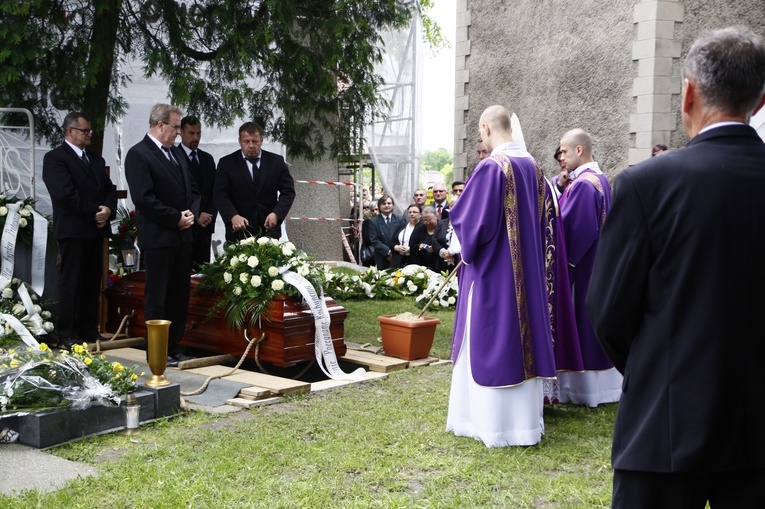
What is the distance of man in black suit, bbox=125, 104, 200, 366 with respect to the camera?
6812 millimetres

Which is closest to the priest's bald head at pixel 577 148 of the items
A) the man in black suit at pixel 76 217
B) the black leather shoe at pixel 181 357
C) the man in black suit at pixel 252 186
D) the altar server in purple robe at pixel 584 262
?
the altar server in purple robe at pixel 584 262

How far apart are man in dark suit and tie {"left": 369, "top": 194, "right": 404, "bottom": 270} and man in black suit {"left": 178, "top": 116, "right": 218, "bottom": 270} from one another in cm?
570

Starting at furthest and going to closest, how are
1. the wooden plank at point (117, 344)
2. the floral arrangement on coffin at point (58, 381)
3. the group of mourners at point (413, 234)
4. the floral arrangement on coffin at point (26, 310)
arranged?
the group of mourners at point (413, 234), the wooden plank at point (117, 344), the floral arrangement on coffin at point (26, 310), the floral arrangement on coffin at point (58, 381)

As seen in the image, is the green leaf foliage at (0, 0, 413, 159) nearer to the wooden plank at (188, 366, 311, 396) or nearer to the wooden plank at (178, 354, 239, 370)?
the wooden plank at (178, 354, 239, 370)

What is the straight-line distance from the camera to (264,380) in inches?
258

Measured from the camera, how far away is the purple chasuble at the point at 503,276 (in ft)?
16.8

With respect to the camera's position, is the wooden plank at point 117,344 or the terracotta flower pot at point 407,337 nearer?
the terracotta flower pot at point 407,337

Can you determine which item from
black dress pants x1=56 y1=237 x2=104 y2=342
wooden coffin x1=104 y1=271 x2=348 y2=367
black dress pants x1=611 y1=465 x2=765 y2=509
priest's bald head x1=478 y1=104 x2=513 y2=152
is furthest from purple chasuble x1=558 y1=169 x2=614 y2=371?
black dress pants x1=56 y1=237 x2=104 y2=342

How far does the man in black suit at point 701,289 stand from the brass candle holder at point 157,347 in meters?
3.99

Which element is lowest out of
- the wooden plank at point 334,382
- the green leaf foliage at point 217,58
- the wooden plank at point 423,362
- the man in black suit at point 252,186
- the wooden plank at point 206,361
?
the wooden plank at point 334,382

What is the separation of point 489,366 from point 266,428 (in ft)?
4.93

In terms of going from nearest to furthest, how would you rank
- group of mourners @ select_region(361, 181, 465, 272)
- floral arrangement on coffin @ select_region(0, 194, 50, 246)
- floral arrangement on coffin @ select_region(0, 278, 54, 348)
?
floral arrangement on coffin @ select_region(0, 278, 54, 348) → floral arrangement on coffin @ select_region(0, 194, 50, 246) → group of mourners @ select_region(361, 181, 465, 272)

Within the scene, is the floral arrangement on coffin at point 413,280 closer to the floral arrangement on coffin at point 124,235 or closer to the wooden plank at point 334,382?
the floral arrangement on coffin at point 124,235

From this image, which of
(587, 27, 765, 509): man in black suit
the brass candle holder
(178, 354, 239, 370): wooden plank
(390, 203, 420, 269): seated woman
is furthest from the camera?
(390, 203, 420, 269): seated woman
